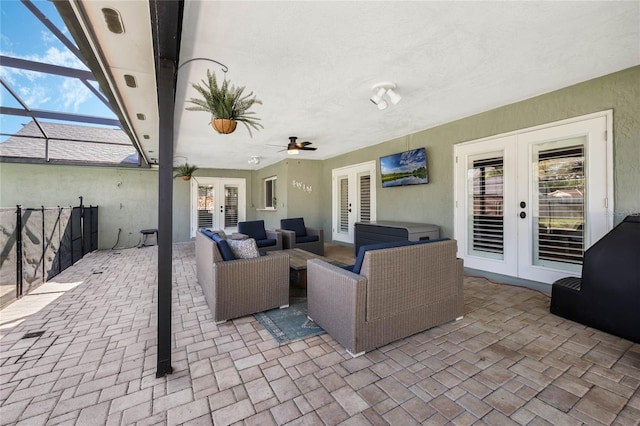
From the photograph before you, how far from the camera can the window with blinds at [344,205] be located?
7188 mm

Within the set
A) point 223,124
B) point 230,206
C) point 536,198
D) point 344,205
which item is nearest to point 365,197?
point 344,205

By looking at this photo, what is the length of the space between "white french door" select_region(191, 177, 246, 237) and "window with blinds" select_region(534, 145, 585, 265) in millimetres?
8447

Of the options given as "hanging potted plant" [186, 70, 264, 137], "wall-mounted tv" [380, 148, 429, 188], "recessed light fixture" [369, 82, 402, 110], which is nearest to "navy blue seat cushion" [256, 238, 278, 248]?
"wall-mounted tv" [380, 148, 429, 188]

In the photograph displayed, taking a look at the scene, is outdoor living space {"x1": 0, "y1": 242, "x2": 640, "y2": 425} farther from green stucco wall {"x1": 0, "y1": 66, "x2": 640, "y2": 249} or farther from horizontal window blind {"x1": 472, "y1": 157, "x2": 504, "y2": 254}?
green stucco wall {"x1": 0, "y1": 66, "x2": 640, "y2": 249}

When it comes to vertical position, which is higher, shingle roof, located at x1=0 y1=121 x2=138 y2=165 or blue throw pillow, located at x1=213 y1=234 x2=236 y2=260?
shingle roof, located at x1=0 y1=121 x2=138 y2=165

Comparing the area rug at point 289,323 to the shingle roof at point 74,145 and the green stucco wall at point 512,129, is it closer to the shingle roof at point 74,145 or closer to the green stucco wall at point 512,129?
the green stucco wall at point 512,129

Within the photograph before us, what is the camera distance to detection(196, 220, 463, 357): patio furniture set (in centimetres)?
209

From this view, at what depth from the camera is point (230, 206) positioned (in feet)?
31.4

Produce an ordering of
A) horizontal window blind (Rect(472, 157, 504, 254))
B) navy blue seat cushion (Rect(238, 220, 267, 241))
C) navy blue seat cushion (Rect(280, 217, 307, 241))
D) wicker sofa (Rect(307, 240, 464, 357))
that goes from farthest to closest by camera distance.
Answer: navy blue seat cushion (Rect(280, 217, 307, 241))
navy blue seat cushion (Rect(238, 220, 267, 241))
horizontal window blind (Rect(472, 157, 504, 254))
wicker sofa (Rect(307, 240, 464, 357))

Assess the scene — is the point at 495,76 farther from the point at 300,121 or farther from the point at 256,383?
the point at 256,383

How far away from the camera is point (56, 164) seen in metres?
6.92

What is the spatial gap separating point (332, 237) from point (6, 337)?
20.4ft

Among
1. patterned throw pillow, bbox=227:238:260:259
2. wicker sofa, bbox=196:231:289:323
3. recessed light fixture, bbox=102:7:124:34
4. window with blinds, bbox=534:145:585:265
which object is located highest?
recessed light fixture, bbox=102:7:124:34

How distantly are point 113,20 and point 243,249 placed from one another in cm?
218
